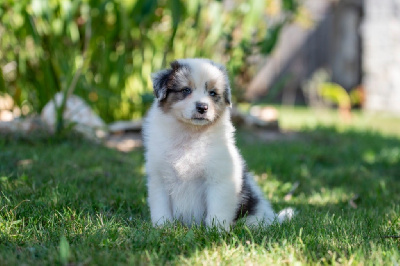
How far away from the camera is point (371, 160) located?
553 cm

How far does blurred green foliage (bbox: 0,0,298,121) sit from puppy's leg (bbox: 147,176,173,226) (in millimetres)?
2650

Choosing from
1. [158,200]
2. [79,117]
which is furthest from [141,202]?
[79,117]

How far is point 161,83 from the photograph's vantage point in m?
2.89

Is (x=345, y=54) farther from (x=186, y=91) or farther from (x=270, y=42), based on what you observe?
(x=186, y=91)

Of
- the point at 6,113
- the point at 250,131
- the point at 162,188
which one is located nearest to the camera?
the point at 162,188

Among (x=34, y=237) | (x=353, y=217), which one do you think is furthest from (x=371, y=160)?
(x=34, y=237)

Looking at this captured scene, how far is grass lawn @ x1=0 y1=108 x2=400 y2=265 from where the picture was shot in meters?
2.11

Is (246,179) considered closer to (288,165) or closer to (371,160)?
(288,165)

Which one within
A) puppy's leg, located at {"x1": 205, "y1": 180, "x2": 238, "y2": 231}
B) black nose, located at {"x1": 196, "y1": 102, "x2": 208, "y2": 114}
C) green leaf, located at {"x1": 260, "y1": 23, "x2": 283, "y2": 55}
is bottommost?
puppy's leg, located at {"x1": 205, "y1": 180, "x2": 238, "y2": 231}

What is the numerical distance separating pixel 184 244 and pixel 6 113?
467cm

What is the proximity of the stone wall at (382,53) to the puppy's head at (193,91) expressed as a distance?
9.77 m

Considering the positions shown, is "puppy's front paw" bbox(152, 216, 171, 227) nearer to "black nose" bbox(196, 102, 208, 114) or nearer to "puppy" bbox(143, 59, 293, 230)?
"puppy" bbox(143, 59, 293, 230)

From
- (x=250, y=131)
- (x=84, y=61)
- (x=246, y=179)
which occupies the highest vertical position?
(x=84, y=61)

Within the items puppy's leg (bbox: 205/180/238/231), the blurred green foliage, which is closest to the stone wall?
the blurred green foliage
